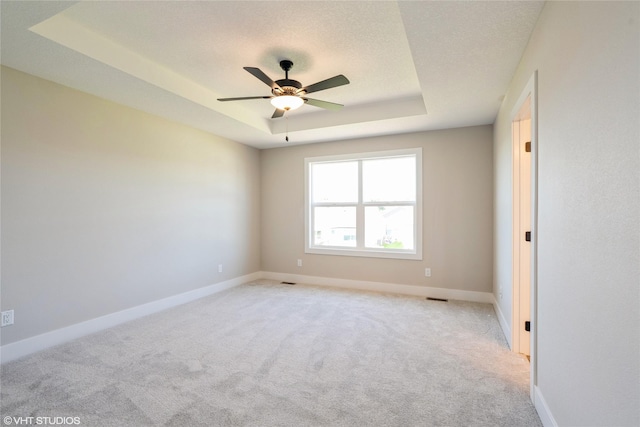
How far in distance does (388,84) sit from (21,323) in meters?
4.12

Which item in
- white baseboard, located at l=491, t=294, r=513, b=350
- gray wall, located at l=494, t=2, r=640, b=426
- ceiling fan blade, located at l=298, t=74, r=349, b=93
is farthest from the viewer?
Answer: white baseboard, located at l=491, t=294, r=513, b=350

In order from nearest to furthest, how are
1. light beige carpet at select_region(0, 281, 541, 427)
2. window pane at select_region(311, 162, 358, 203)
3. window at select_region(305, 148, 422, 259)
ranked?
light beige carpet at select_region(0, 281, 541, 427) → window at select_region(305, 148, 422, 259) → window pane at select_region(311, 162, 358, 203)

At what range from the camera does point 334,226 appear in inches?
199

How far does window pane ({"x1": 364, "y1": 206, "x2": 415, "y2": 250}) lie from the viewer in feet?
14.8

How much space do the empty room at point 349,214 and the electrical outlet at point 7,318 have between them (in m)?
0.02

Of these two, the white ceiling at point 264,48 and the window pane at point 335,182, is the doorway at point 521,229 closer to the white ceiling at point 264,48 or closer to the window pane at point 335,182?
the white ceiling at point 264,48

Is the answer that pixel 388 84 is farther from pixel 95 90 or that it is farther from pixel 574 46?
pixel 95 90

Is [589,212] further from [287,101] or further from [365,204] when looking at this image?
[365,204]

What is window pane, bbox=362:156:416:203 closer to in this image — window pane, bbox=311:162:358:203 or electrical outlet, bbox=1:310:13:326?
window pane, bbox=311:162:358:203

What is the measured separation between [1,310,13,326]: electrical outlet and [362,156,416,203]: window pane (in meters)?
4.19

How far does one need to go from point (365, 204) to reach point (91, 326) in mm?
3780

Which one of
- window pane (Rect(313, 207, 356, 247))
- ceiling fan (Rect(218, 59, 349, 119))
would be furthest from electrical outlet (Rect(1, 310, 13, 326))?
window pane (Rect(313, 207, 356, 247))

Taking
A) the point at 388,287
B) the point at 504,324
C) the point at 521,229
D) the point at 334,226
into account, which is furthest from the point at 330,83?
the point at 388,287

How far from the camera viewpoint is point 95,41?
230cm
